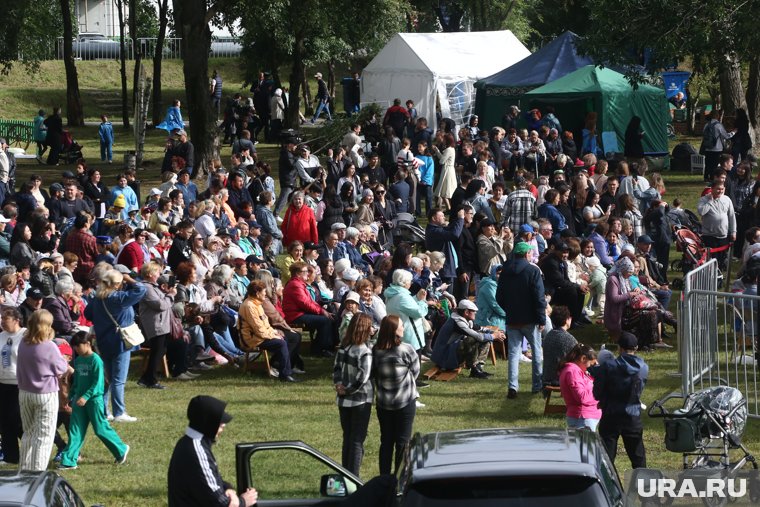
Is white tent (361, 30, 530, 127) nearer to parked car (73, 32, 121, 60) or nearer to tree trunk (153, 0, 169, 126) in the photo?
tree trunk (153, 0, 169, 126)

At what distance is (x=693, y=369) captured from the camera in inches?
575

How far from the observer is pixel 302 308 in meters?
17.0

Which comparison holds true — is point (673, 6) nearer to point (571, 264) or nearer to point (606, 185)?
point (606, 185)

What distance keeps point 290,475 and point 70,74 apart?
38144 mm

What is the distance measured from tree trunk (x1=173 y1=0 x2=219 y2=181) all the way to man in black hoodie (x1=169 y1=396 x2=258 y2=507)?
2350 centimetres

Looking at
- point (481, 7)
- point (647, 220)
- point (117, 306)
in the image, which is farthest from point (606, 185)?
point (481, 7)

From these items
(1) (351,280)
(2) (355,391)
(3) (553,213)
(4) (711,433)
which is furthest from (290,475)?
(3) (553,213)

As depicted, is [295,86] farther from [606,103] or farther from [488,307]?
[488,307]

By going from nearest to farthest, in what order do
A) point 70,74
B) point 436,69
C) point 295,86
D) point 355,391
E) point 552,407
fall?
1. point 355,391
2. point 552,407
3. point 436,69
4. point 295,86
5. point 70,74

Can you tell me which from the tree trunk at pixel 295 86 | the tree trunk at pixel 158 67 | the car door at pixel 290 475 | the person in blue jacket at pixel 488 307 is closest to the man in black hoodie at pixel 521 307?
the person in blue jacket at pixel 488 307

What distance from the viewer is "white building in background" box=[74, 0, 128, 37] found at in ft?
272

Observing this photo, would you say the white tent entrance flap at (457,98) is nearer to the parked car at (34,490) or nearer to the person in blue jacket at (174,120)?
the person in blue jacket at (174,120)

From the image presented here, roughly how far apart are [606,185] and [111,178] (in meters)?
14.3

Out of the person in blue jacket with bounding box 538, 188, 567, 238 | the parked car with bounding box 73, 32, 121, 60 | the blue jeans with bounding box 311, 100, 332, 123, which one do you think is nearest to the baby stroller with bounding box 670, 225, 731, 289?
the person in blue jacket with bounding box 538, 188, 567, 238
